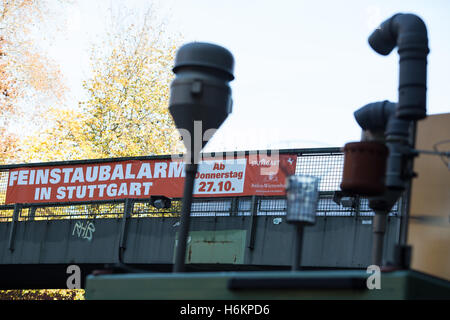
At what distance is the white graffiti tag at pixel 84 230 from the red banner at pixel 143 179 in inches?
32.9

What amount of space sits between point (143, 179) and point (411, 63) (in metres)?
15.1

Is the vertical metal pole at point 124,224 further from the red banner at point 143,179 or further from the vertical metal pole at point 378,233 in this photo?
the vertical metal pole at point 378,233

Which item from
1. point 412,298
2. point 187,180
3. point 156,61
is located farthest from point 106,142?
point 412,298

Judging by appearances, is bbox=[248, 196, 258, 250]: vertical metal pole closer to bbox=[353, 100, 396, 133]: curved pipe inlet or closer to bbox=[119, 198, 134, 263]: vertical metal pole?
bbox=[119, 198, 134, 263]: vertical metal pole

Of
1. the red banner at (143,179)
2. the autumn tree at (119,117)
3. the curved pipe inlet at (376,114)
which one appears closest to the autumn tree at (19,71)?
the autumn tree at (119,117)

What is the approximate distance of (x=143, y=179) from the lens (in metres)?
21.9

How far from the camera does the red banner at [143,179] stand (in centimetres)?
1981

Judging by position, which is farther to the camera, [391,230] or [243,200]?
[243,200]

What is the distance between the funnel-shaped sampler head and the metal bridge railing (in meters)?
10.1

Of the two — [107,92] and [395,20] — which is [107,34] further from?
[395,20]

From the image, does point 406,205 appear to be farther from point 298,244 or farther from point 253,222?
point 253,222

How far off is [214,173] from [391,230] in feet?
17.7

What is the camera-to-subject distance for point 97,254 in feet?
71.7
